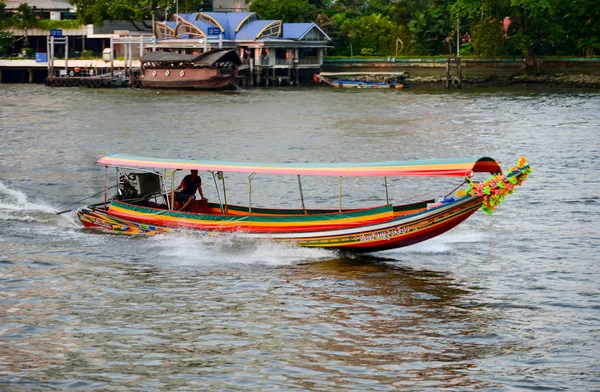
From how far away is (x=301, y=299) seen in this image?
61.2 ft

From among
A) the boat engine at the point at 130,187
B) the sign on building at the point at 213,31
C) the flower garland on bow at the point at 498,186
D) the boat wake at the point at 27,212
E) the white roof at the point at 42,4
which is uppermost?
the white roof at the point at 42,4

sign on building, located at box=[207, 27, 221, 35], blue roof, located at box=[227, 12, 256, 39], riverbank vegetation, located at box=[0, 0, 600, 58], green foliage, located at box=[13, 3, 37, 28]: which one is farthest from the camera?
green foliage, located at box=[13, 3, 37, 28]

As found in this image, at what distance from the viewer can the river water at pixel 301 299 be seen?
49.1 ft

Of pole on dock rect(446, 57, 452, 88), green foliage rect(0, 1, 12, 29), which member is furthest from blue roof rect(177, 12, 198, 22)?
pole on dock rect(446, 57, 452, 88)

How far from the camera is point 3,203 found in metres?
28.8

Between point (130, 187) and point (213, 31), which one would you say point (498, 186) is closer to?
point (130, 187)

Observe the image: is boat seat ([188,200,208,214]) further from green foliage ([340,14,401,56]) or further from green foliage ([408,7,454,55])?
green foliage ([340,14,401,56])

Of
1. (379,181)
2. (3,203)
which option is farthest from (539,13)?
(3,203)

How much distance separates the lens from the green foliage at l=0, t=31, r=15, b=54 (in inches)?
3818

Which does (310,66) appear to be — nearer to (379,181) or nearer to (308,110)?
(308,110)

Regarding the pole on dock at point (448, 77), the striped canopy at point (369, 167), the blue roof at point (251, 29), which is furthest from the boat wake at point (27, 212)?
the blue roof at point (251, 29)

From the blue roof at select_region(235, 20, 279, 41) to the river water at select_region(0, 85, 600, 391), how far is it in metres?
Answer: 52.1

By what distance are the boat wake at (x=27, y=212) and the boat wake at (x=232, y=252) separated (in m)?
4.53

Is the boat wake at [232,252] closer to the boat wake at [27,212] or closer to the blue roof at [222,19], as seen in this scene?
the boat wake at [27,212]
